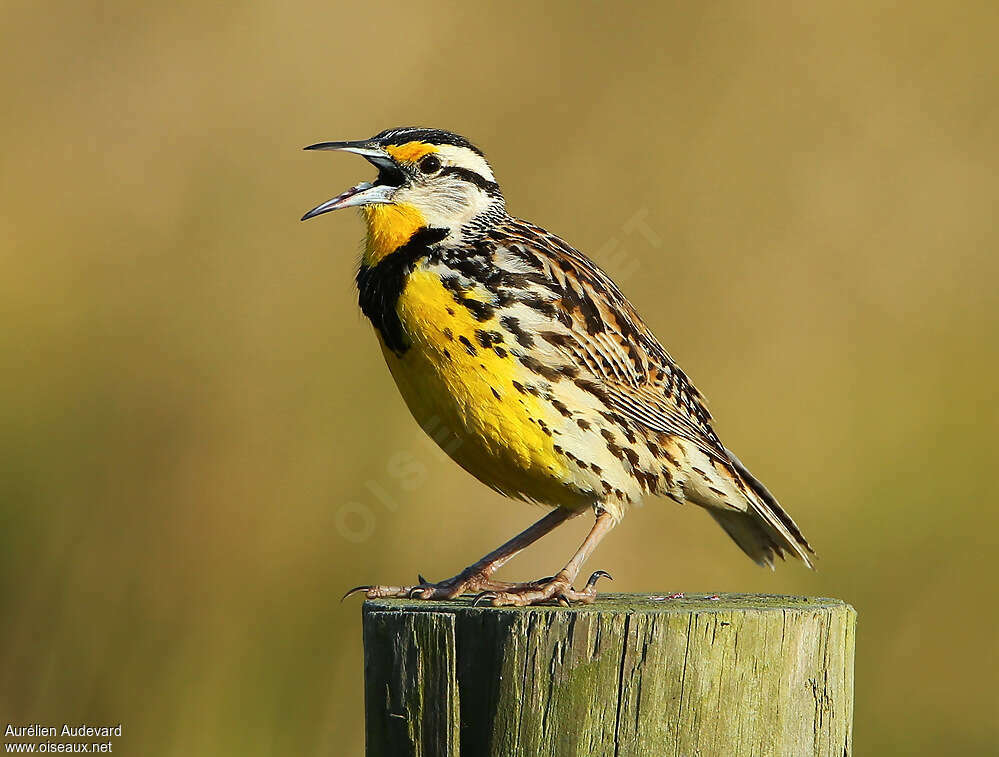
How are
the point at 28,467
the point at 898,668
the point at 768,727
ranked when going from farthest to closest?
the point at 898,668 → the point at 28,467 → the point at 768,727

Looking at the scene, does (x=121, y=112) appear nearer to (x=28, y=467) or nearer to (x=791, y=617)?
(x=28, y=467)

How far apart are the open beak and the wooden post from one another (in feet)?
3.81

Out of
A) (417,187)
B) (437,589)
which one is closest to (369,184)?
(417,187)

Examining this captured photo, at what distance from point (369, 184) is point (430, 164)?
0.16 m

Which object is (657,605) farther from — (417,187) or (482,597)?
(417,187)

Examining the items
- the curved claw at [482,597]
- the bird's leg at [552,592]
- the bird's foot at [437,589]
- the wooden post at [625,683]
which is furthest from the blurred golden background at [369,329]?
the wooden post at [625,683]

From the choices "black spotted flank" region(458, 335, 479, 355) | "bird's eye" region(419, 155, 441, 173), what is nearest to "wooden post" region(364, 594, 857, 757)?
"black spotted flank" region(458, 335, 479, 355)

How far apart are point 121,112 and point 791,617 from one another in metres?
3.28

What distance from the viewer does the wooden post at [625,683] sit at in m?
2.37

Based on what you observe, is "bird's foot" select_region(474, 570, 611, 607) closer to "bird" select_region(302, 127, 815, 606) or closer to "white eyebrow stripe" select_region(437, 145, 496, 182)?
"bird" select_region(302, 127, 815, 606)

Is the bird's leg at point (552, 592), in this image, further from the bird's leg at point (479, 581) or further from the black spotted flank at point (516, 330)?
the black spotted flank at point (516, 330)

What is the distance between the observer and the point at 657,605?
276cm

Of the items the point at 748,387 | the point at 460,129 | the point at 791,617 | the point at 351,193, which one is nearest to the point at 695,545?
the point at 748,387

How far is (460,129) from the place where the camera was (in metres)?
5.22
